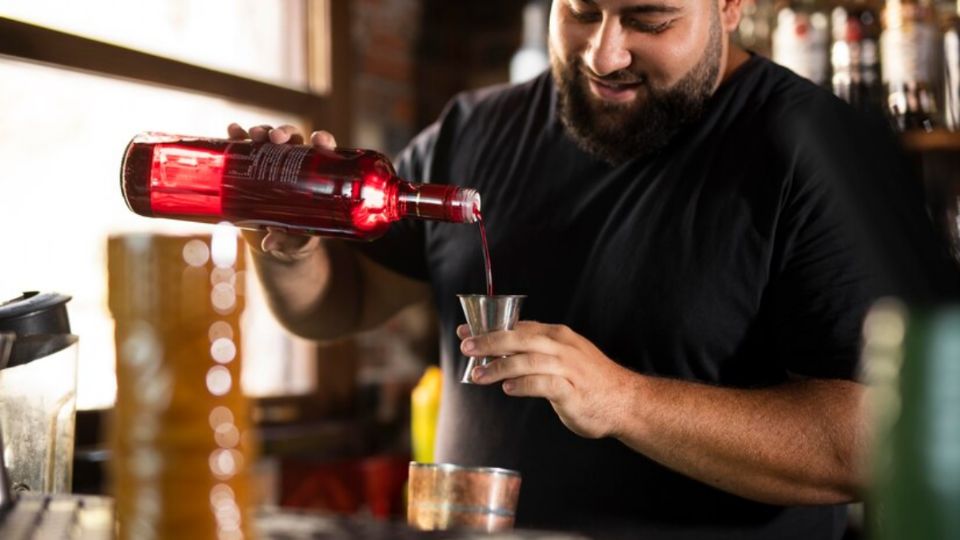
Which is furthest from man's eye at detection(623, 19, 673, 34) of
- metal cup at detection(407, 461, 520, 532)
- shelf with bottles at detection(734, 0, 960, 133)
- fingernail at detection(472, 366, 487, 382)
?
shelf with bottles at detection(734, 0, 960, 133)

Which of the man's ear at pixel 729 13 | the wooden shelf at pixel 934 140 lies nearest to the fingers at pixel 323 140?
the man's ear at pixel 729 13

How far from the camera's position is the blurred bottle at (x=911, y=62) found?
2.59m

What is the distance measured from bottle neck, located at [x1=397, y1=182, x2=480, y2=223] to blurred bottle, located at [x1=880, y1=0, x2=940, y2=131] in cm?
150

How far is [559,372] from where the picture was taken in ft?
4.32

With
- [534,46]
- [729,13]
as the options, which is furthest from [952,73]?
[534,46]

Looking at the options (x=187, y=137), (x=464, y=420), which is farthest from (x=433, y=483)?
(x=464, y=420)

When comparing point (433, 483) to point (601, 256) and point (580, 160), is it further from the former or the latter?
point (580, 160)

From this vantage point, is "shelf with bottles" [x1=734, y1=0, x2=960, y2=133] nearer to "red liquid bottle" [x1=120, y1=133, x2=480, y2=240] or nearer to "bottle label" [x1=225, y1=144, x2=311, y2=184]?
"red liquid bottle" [x1=120, y1=133, x2=480, y2=240]

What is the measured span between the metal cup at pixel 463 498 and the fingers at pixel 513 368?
0.26 m

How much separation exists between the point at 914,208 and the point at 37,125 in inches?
94.3

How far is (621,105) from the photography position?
1758 millimetres

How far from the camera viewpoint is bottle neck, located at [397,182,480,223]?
1421 mm

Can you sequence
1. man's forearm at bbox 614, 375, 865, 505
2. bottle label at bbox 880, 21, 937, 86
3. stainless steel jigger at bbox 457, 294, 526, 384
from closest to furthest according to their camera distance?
stainless steel jigger at bbox 457, 294, 526, 384
man's forearm at bbox 614, 375, 865, 505
bottle label at bbox 880, 21, 937, 86

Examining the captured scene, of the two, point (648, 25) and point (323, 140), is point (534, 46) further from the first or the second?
point (323, 140)
